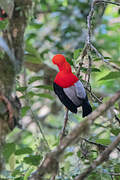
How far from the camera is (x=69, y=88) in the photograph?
154 centimetres

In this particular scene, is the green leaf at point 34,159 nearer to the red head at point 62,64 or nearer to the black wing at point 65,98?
the black wing at point 65,98

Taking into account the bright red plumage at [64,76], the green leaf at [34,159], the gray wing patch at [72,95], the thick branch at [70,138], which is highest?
the bright red plumage at [64,76]

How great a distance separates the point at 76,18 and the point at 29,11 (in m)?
2.35

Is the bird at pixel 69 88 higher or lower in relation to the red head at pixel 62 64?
lower

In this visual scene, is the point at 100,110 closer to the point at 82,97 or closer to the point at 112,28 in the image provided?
the point at 82,97

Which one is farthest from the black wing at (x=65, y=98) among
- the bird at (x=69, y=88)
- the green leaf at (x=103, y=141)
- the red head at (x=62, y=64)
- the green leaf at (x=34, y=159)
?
the green leaf at (x=34, y=159)

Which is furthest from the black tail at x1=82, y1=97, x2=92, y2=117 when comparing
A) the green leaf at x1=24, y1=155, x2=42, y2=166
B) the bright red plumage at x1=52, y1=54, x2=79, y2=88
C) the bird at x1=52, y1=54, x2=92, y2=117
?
the green leaf at x1=24, y1=155, x2=42, y2=166

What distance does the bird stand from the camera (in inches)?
59.1

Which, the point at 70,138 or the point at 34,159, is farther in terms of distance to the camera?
the point at 34,159

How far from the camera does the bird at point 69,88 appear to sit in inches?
59.1

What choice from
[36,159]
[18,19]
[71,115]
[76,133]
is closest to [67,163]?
[36,159]

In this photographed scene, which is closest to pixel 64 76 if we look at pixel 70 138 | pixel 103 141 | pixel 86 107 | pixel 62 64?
pixel 62 64

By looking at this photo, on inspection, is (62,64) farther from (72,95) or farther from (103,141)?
(103,141)

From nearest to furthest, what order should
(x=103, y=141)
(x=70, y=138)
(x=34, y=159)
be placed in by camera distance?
(x=70, y=138), (x=103, y=141), (x=34, y=159)
